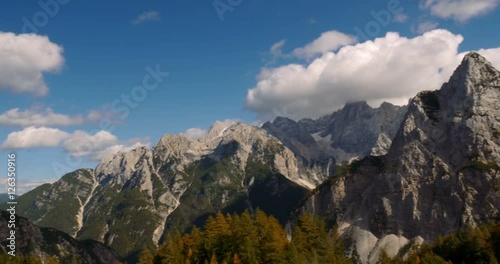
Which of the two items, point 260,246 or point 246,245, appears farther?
point 260,246

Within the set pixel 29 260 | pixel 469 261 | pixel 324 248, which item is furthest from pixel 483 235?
pixel 29 260

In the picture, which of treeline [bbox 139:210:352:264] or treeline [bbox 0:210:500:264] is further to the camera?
treeline [bbox 0:210:500:264]

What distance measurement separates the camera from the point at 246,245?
86750mm

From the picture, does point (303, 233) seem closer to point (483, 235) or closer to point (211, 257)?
point (211, 257)

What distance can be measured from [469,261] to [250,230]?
64.5m

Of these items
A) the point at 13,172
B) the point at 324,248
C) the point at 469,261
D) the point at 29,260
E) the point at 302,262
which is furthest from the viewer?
the point at 29,260

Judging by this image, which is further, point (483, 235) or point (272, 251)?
point (483, 235)

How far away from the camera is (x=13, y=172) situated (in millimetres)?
→ 74375

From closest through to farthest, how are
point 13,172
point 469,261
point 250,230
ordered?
point 13,172 < point 250,230 < point 469,261

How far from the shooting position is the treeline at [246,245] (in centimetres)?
8569

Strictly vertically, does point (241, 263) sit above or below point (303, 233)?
below

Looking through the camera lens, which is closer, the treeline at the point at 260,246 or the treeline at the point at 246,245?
the treeline at the point at 246,245

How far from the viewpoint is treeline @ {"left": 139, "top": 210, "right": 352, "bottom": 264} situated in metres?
85.7

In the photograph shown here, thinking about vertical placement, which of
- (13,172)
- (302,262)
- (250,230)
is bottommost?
(302,262)
